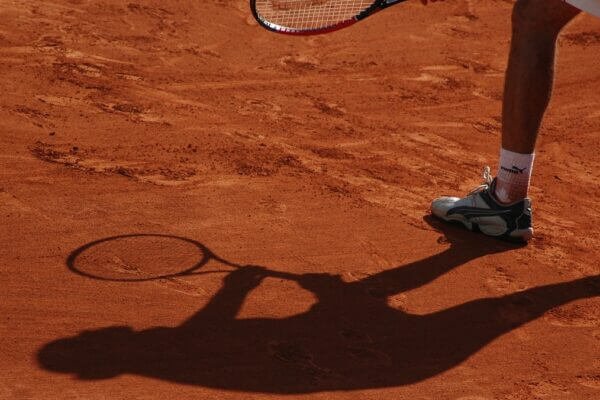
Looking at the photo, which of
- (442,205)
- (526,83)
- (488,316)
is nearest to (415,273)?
(488,316)

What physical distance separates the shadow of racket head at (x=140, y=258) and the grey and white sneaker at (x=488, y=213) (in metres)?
1.08

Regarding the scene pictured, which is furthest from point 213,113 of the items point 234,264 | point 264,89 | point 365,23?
point 365,23

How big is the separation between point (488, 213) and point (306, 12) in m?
1.98

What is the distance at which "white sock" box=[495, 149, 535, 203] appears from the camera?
458 cm

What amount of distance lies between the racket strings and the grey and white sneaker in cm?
141

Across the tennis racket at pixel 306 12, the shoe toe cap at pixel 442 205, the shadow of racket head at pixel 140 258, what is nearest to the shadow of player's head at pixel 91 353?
the shadow of racket head at pixel 140 258

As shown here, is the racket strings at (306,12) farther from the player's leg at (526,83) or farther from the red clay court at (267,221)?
the player's leg at (526,83)

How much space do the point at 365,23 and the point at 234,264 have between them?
11.6 ft

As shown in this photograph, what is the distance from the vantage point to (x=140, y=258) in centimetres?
413

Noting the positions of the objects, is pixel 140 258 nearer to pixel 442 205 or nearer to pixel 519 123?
pixel 442 205

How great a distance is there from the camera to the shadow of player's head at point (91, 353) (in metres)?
3.43

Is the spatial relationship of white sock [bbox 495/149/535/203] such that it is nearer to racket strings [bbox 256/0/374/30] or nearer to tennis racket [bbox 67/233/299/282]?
tennis racket [bbox 67/233/299/282]

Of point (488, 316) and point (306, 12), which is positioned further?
point (306, 12)

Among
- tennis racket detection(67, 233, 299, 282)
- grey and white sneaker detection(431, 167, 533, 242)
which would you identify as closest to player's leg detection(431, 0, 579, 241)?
grey and white sneaker detection(431, 167, 533, 242)
